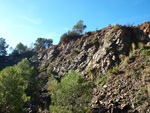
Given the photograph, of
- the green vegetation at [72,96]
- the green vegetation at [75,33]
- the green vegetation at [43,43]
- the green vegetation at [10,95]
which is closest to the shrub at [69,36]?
the green vegetation at [75,33]

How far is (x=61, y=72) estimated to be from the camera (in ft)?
66.2

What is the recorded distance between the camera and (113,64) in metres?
13.1

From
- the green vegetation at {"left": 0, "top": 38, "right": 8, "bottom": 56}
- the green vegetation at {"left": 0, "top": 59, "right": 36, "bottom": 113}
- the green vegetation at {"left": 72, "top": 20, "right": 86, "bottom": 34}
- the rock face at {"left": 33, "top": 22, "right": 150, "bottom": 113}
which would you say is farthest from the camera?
the green vegetation at {"left": 0, "top": 38, "right": 8, "bottom": 56}

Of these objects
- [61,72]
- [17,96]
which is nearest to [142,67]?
[17,96]

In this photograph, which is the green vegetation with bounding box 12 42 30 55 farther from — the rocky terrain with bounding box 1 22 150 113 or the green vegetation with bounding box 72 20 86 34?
the rocky terrain with bounding box 1 22 150 113

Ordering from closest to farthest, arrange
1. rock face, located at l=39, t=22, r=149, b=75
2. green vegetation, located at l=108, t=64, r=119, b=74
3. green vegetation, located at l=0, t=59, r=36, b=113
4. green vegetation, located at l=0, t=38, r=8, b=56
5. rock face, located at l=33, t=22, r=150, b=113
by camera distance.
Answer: rock face, located at l=33, t=22, r=150, b=113 → green vegetation, located at l=0, t=59, r=36, b=113 → green vegetation, located at l=108, t=64, r=119, b=74 → rock face, located at l=39, t=22, r=149, b=75 → green vegetation, located at l=0, t=38, r=8, b=56

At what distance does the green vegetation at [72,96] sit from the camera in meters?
7.52

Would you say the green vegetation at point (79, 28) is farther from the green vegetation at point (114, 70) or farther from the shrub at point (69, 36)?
the green vegetation at point (114, 70)

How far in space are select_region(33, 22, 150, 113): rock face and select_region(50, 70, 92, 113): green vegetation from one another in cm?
181

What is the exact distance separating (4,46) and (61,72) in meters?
27.7

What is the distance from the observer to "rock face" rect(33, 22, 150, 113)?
8.41 metres

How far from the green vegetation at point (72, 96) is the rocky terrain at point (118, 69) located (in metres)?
1.74

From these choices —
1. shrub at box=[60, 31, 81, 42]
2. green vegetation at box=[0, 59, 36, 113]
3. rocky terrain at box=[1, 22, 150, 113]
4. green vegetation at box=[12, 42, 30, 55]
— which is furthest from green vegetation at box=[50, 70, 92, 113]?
green vegetation at box=[12, 42, 30, 55]

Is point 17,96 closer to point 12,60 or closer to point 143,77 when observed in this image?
point 143,77
